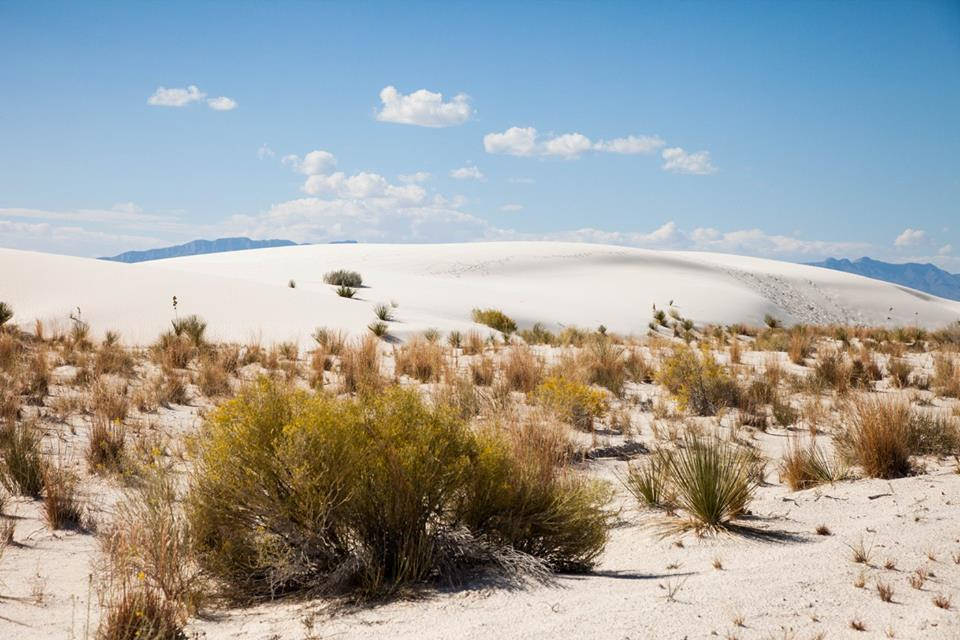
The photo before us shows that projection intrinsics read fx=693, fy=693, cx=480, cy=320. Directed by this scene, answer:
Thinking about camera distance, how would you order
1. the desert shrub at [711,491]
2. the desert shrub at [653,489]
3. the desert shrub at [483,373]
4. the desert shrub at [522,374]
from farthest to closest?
1. the desert shrub at [483,373]
2. the desert shrub at [522,374]
3. the desert shrub at [653,489]
4. the desert shrub at [711,491]

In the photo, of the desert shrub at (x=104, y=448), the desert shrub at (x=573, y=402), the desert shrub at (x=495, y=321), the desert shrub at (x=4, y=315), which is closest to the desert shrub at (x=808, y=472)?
the desert shrub at (x=573, y=402)

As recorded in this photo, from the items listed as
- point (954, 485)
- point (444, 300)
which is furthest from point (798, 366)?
point (444, 300)

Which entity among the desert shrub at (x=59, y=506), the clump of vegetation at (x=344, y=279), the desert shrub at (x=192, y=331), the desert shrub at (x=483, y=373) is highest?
the clump of vegetation at (x=344, y=279)

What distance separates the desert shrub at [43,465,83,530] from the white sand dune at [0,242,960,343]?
9.31 meters

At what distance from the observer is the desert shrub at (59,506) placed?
474 centimetres

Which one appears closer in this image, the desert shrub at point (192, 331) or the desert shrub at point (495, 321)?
the desert shrub at point (192, 331)

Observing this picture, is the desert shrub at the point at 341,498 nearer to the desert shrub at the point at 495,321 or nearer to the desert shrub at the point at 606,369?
the desert shrub at the point at 606,369

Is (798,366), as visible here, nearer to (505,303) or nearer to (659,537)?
(659,537)

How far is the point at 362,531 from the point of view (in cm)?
385

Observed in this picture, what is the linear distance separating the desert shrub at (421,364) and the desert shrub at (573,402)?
9.10 feet

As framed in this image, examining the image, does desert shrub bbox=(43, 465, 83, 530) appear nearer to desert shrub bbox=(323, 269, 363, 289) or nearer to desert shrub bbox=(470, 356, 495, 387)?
desert shrub bbox=(470, 356, 495, 387)

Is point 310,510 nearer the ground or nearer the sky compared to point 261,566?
nearer the sky

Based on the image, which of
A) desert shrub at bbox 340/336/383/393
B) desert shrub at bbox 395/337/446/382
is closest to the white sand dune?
desert shrub at bbox 340/336/383/393

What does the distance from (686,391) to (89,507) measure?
23.8ft
